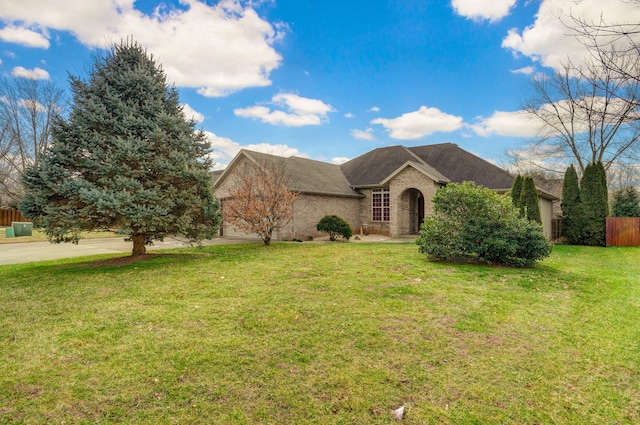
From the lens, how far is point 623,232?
1766cm

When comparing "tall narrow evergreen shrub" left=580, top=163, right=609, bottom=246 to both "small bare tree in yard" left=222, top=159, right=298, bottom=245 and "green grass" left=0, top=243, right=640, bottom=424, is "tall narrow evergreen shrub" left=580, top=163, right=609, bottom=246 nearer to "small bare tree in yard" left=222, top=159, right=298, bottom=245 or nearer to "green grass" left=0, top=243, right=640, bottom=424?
"green grass" left=0, top=243, right=640, bottom=424

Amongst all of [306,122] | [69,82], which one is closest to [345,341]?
[69,82]

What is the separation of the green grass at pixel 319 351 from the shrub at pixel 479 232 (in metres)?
1.81

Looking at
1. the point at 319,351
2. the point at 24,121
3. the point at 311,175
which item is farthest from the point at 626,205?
the point at 24,121

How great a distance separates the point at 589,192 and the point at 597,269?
35.4ft

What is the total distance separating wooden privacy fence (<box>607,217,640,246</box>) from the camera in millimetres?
17562

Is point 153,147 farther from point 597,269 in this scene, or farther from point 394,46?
point 597,269

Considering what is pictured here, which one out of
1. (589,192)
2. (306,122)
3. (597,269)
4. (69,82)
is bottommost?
(597,269)

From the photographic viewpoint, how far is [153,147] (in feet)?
33.2

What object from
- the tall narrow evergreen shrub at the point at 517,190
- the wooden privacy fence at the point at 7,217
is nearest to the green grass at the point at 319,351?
the tall narrow evergreen shrub at the point at 517,190

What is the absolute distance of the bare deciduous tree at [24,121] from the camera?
97.8 feet

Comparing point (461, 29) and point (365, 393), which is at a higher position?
point (461, 29)

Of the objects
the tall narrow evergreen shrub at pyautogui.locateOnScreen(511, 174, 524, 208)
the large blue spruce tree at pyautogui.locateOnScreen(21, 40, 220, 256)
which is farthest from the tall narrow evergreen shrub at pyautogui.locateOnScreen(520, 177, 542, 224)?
the large blue spruce tree at pyautogui.locateOnScreen(21, 40, 220, 256)

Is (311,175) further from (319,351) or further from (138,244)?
(319,351)
